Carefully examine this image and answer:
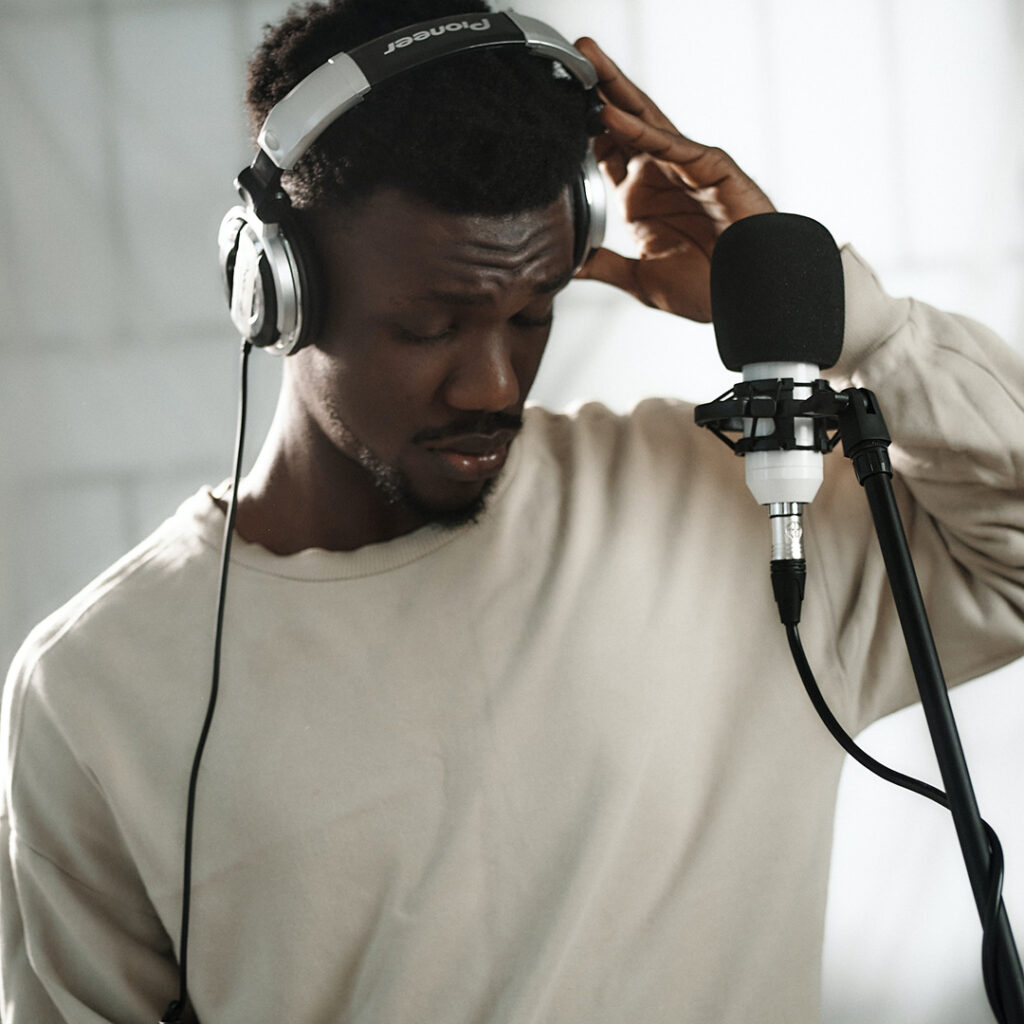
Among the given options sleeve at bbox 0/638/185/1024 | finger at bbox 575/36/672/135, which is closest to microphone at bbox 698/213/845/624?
finger at bbox 575/36/672/135

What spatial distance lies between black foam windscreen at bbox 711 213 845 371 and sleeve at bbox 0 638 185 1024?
716 millimetres

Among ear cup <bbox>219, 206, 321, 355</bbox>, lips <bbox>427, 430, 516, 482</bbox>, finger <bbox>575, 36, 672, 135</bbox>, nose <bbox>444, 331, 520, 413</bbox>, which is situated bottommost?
lips <bbox>427, 430, 516, 482</bbox>

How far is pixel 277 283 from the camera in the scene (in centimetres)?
93

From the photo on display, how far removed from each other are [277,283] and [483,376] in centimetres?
19

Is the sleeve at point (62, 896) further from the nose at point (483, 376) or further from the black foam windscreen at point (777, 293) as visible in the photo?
the black foam windscreen at point (777, 293)

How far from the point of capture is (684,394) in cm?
157

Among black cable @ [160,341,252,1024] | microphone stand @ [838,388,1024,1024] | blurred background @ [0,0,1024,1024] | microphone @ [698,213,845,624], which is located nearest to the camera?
microphone stand @ [838,388,1024,1024]

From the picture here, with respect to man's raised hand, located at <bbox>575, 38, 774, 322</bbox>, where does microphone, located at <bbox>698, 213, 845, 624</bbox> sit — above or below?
below

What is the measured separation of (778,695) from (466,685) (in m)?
0.30

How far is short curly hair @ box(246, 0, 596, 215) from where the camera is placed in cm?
90

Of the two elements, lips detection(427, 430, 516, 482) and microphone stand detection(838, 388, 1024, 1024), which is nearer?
microphone stand detection(838, 388, 1024, 1024)

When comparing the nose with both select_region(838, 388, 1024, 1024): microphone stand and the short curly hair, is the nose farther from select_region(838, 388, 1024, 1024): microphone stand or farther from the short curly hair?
select_region(838, 388, 1024, 1024): microphone stand

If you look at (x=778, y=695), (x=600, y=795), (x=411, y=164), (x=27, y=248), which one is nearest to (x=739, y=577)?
(x=778, y=695)

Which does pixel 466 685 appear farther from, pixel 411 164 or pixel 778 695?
pixel 411 164
